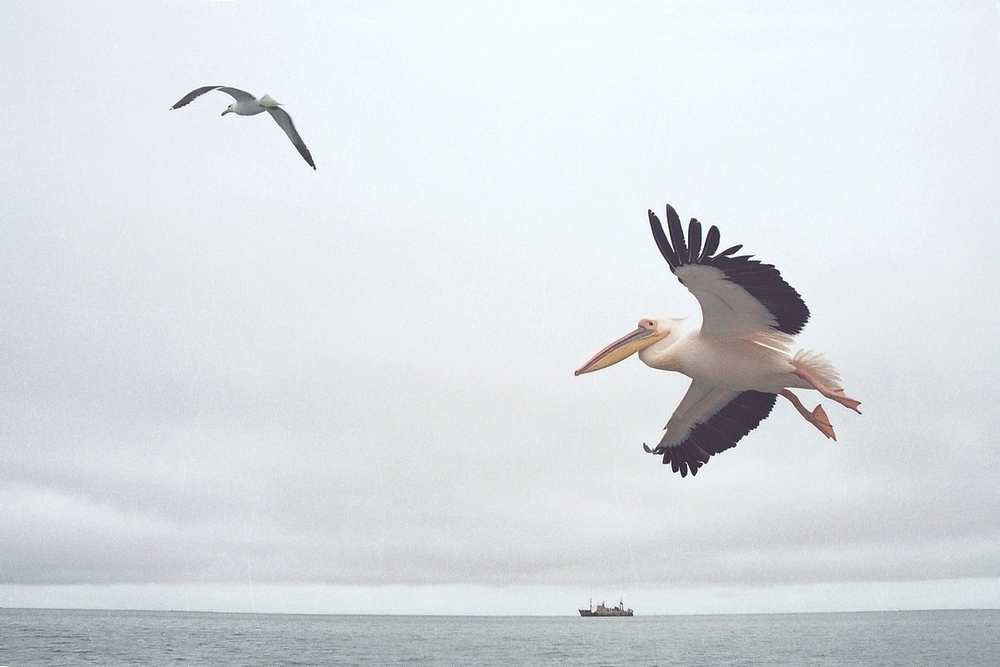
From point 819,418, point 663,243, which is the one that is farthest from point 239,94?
point 819,418

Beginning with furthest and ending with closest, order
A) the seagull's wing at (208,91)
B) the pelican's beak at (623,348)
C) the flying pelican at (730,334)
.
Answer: the seagull's wing at (208,91) → the pelican's beak at (623,348) → the flying pelican at (730,334)

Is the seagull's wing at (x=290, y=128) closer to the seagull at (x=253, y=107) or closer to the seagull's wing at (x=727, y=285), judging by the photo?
the seagull at (x=253, y=107)

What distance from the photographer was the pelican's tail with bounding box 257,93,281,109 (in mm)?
15156

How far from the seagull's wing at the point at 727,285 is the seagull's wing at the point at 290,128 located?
25.2 feet

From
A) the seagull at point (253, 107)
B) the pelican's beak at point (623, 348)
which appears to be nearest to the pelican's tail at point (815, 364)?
the pelican's beak at point (623, 348)

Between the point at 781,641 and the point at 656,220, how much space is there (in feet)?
340

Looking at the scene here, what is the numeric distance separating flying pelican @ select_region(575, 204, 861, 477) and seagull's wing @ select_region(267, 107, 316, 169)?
23.8 feet

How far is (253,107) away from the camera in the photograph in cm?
1531

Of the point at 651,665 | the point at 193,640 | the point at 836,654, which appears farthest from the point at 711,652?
the point at 193,640

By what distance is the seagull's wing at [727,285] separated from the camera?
9.65 m

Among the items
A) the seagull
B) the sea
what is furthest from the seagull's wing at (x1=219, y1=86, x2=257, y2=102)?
the sea

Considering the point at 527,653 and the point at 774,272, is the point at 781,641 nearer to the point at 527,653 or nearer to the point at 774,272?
the point at 527,653

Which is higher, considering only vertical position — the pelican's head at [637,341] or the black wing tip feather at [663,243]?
Answer: the black wing tip feather at [663,243]

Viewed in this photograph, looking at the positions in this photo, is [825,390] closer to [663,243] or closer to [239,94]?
[663,243]
